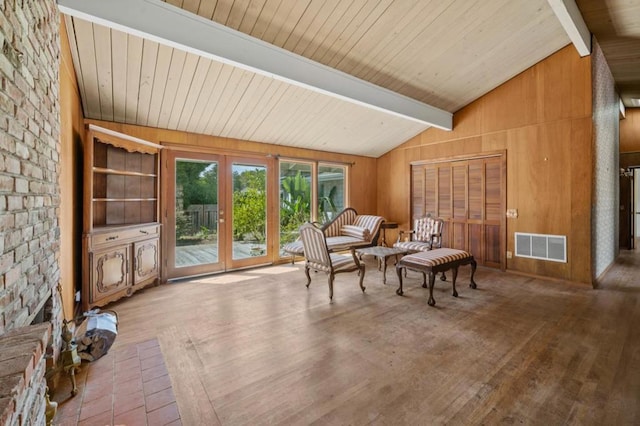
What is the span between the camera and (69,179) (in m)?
3.04

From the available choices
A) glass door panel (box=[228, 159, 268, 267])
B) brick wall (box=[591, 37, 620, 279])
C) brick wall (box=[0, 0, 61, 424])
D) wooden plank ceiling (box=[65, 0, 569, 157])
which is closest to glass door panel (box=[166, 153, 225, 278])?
glass door panel (box=[228, 159, 268, 267])

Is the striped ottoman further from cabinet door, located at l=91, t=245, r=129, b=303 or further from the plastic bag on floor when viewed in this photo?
cabinet door, located at l=91, t=245, r=129, b=303

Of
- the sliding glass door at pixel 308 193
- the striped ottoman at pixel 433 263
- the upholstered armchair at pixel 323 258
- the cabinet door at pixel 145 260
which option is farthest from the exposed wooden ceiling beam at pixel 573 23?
the cabinet door at pixel 145 260

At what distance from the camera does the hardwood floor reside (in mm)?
1886

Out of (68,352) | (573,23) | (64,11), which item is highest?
(573,23)

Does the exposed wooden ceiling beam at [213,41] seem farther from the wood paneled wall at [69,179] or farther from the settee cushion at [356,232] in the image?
the settee cushion at [356,232]

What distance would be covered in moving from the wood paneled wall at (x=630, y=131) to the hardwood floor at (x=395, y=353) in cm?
565

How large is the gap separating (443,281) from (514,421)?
10.4 feet

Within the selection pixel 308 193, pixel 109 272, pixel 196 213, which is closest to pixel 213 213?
→ pixel 196 213

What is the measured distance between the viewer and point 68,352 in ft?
7.17

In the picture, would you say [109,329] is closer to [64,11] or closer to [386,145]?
[64,11]

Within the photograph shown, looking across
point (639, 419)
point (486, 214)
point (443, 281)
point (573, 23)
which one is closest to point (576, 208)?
point (486, 214)

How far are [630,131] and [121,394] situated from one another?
463 inches

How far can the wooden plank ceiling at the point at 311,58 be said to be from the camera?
3.10 metres
